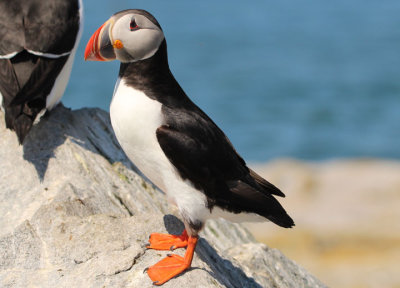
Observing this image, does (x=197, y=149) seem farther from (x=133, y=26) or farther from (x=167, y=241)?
(x=133, y=26)

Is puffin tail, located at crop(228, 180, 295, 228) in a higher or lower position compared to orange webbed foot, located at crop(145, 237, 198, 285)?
higher

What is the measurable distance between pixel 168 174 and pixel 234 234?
1993 millimetres

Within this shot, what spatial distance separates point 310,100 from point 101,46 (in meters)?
20.3

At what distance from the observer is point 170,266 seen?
403cm

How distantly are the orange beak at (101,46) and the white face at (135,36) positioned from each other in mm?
27

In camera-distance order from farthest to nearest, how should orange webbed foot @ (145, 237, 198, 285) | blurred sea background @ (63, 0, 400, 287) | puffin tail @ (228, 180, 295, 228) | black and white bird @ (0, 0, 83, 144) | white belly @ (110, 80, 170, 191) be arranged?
1. blurred sea background @ (63, 0, 400, 287)
2. black and white bird @ (0, 0, 83, 144)
3. puffin tail @ (228, 180, 295, 228)
4. white belly @ (110, 80, 170, 191)
5. orange webbed foot @ (145, 237, 198, 285)

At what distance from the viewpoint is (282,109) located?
22969 millimetres

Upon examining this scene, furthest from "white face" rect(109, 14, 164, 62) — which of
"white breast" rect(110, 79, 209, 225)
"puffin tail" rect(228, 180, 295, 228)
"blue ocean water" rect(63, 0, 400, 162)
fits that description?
"blue ocean water" rect(63, 0, 400, 162)

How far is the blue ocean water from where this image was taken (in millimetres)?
20531

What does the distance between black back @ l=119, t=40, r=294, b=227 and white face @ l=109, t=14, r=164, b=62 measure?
65 mm

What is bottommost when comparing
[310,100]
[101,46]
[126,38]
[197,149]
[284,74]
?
[197,149]

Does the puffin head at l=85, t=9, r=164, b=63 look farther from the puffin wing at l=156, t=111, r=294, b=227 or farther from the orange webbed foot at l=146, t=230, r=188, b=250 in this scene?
the orange webbed foot at l=146, t=230, r=188, b=250

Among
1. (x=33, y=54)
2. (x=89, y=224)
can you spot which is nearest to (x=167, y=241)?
(x=89, y=224)

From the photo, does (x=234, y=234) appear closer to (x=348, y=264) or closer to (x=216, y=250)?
(x=216, y=250)
